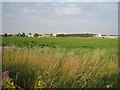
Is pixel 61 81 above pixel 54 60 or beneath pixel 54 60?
beneath

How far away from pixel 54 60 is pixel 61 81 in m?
0.65

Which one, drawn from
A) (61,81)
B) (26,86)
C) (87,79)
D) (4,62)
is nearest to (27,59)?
(4,62)

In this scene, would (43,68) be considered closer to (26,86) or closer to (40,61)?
(40,61)

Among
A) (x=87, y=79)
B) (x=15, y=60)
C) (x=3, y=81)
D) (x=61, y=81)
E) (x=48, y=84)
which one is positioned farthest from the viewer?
(x=15, y=60)

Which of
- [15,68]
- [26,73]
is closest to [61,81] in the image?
[26,73]

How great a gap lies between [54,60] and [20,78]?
2.71ft

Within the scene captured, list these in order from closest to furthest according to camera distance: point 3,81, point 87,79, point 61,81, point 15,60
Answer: point 3,81
point 61,81
point 87,79
point 15,60

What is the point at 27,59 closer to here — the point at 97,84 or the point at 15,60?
the point at 15,60

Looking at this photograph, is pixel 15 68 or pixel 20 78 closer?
pixel 20 78

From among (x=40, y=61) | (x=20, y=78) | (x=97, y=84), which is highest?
(x=40, y=61)

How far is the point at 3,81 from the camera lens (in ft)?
6.30

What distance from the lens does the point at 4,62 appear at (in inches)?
103

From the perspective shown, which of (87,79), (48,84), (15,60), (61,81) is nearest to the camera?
(48,84)

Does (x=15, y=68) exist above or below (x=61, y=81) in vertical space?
above
